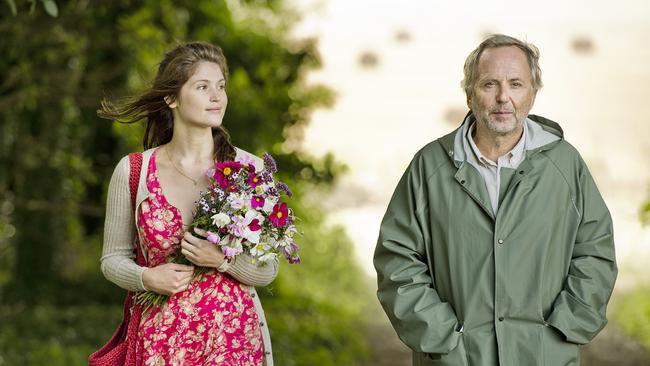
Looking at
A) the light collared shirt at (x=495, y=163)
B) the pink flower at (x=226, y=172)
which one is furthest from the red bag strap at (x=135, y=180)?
the light collared shirt at (x=495, y=163)

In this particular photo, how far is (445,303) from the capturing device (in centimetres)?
427

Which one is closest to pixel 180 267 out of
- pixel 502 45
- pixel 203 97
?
pixel 203 97

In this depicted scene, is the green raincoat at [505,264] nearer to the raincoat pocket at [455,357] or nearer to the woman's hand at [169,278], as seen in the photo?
the raincoat pocket at [455,357]

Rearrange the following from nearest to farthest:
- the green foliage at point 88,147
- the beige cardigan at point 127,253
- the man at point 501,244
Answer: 1. the man at point 501,244
2. the beige cardigan at point 127,253
3. the green foliage at point 88,147

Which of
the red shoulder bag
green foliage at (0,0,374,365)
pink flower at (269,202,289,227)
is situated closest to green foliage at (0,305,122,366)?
green foliage at (0,0,374,365)

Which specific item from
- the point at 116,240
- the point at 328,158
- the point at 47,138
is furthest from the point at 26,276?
the point at 116,240

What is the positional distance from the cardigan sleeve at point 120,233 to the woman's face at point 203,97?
343mm

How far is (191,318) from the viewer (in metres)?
4.39

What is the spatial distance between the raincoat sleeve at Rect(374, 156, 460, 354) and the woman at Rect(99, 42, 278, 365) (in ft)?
1.66

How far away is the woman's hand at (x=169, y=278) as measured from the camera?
14.3 feet

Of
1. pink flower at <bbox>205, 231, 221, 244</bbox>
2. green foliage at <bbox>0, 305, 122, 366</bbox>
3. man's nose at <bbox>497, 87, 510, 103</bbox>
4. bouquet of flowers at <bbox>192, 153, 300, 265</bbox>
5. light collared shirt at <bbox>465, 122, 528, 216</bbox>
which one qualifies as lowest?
green foliage at <bbox>0, 305, 122, 366</bbox>

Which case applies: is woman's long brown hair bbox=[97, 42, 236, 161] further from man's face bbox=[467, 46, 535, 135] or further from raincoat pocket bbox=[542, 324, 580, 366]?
raincoat pocket bbox=[542, 324, 580, 366]

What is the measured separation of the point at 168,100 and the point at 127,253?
67cm

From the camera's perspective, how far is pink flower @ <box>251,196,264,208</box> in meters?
4.33
